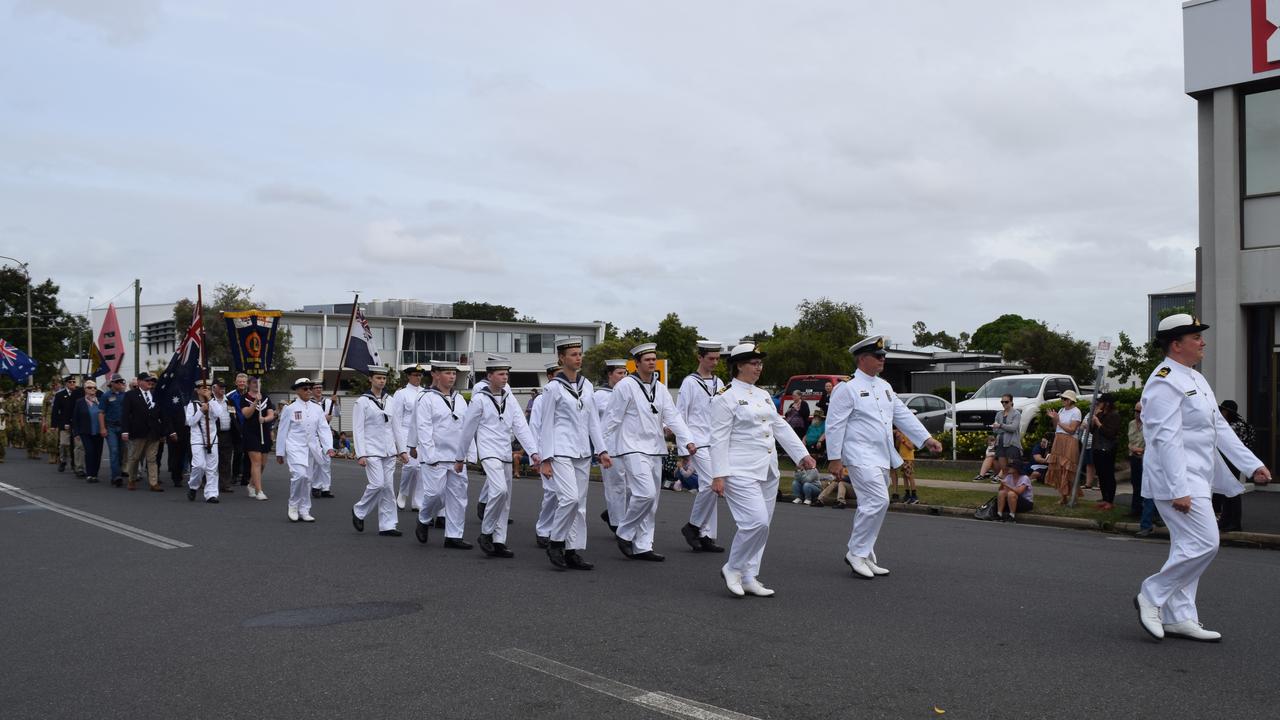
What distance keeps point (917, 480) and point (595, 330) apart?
5907 centimetres

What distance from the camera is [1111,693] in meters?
5.61

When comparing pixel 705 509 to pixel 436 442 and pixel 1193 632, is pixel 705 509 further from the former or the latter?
pixel 1193 632

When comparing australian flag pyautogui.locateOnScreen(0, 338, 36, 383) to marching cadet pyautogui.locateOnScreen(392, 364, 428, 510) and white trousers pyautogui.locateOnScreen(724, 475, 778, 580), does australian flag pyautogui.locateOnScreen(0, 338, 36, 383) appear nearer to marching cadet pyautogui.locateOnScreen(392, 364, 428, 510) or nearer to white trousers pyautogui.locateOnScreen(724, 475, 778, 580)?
marching cadet pyautogui.locateOnScreen(392, 364, 428, 510)

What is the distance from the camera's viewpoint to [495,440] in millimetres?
10781

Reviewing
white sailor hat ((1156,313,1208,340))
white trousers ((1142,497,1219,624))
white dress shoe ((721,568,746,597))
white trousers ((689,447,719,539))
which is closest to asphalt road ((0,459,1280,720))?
white dress shoe ((721,568,746,597))

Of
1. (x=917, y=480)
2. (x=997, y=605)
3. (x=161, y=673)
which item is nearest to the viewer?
(x=161, y=673)

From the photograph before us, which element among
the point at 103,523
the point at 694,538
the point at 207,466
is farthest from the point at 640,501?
the point at 207,466

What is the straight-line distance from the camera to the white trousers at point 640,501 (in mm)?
10297

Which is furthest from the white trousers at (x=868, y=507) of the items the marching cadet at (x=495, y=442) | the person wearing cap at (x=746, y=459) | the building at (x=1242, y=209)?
the building at (x=1242, y=209)

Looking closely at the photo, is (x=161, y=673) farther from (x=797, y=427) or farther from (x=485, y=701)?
(x=797, y=427)

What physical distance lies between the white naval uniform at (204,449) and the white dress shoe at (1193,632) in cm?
1364

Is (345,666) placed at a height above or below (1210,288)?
below

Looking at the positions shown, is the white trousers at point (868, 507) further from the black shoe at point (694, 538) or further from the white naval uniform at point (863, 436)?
the black shoe at point (694, 538)

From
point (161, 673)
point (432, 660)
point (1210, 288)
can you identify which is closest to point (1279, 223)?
point (1210, 288)
